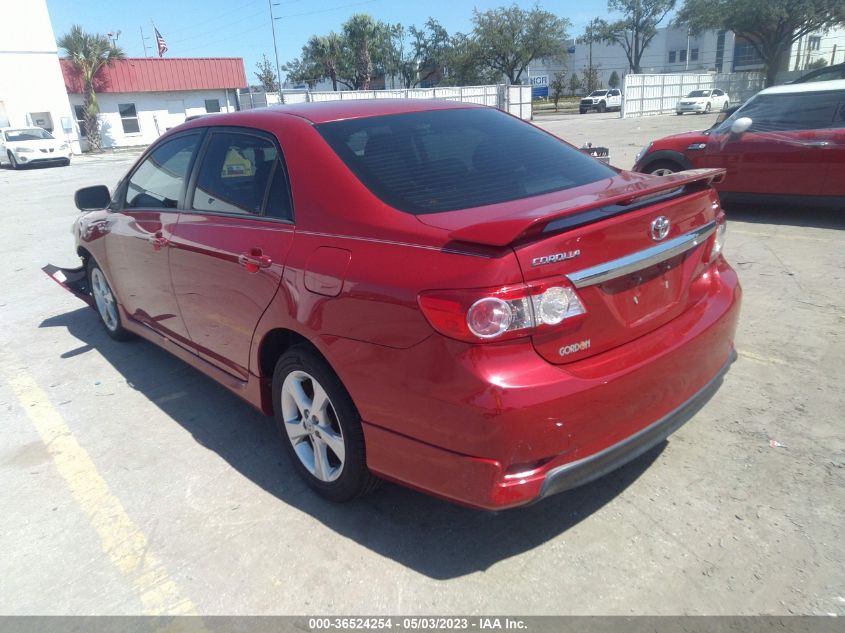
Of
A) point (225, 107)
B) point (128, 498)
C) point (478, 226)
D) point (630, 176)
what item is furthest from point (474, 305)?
point (225, 107)

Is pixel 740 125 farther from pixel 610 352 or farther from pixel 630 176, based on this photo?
pixel 610 352

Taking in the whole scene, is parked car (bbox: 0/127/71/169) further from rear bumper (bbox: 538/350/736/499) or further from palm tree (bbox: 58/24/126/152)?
rear bumper (bbox: 538/350/736/499)

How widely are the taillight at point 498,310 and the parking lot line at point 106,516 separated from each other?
1469 mm

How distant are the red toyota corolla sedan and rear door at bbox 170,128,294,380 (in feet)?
0.04

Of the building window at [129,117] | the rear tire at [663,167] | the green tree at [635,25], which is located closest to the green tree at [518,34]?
the green tree at [635,25]

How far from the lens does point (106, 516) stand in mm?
3043

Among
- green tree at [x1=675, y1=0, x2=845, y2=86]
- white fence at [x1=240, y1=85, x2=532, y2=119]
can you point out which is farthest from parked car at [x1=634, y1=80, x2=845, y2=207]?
green tree at [x1=675, y1=0, x2=845, y2=86]

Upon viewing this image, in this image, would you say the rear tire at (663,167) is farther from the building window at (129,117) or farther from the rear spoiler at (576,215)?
the building window at (129,117)

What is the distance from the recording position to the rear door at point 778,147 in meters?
7.27

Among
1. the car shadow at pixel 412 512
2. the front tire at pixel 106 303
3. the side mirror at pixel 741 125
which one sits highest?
the side mirror at pixel 741 125

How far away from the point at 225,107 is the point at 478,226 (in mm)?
42618

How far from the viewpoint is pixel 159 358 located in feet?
16.2

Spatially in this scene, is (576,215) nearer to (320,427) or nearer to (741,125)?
(320,427)

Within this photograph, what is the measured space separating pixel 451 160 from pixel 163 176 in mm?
2088
